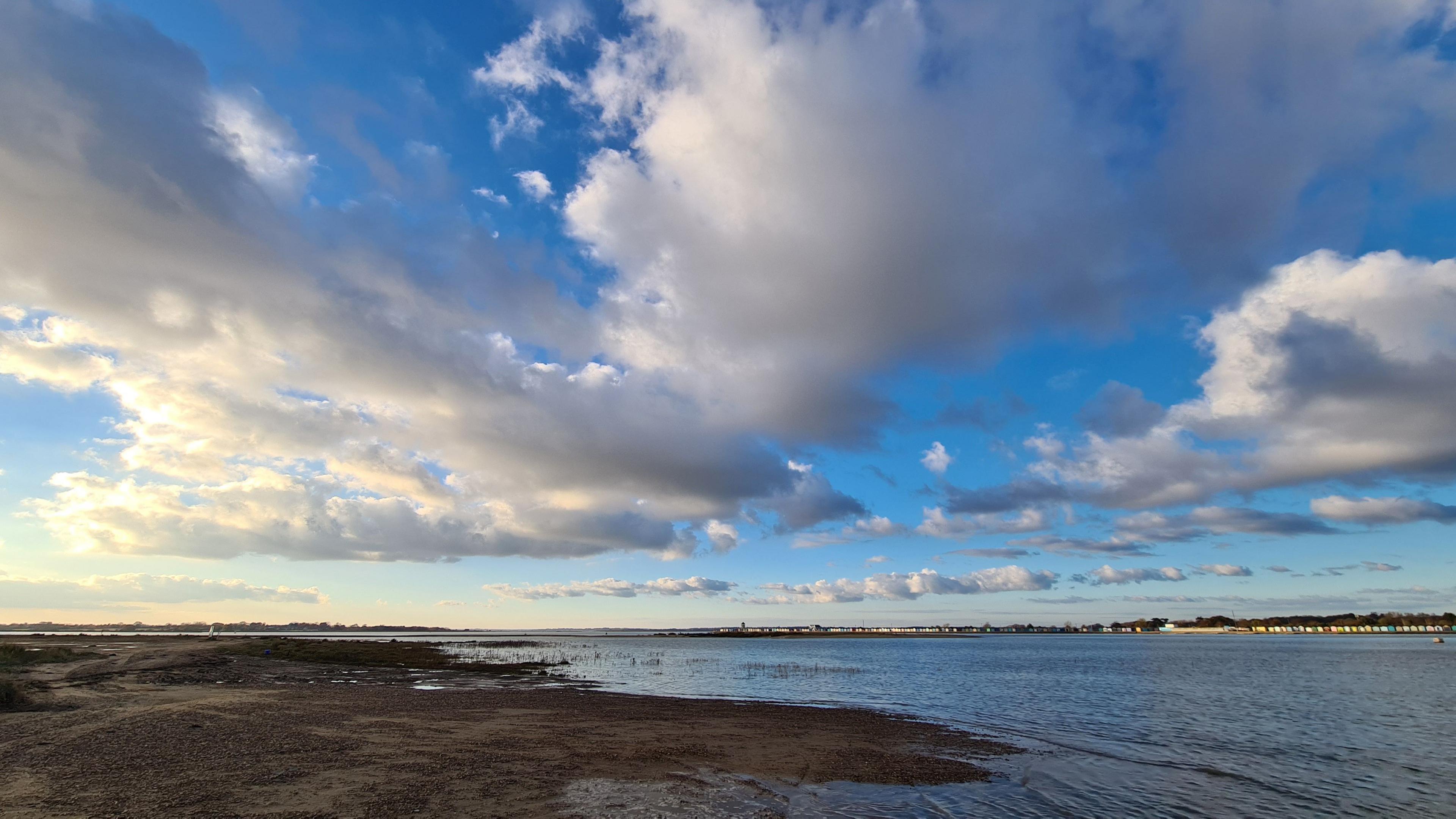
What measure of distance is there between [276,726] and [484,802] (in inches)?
681

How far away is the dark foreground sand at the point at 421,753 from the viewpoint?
1845 centimetres

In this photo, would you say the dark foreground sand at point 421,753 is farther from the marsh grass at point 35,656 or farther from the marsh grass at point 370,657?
the marsh grass at point 370,657

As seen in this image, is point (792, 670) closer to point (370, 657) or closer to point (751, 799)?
point (370, 657)

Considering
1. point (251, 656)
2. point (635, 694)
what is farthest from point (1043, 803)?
point (251, 656)

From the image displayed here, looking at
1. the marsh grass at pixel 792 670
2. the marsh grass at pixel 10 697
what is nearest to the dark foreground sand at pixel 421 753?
the marsh grass at pixel 10 697

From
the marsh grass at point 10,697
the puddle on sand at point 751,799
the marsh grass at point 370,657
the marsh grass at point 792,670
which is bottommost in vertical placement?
the marsh grass at point 792,670

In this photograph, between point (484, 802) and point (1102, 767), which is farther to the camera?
point (1102, 767)

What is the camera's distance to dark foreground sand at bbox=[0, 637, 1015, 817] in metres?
18.5

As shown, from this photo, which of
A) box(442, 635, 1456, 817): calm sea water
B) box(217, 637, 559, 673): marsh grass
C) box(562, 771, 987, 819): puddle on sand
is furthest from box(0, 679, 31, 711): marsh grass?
box(217, 637, 559, 673): marsh grass

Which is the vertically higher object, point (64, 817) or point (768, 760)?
point (64, 817)

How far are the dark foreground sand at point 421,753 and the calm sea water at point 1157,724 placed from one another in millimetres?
3369

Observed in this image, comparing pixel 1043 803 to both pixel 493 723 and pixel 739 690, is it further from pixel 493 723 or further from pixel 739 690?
pixel 739 690

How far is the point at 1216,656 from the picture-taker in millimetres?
122188

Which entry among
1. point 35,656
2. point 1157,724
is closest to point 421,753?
point 1157,724
